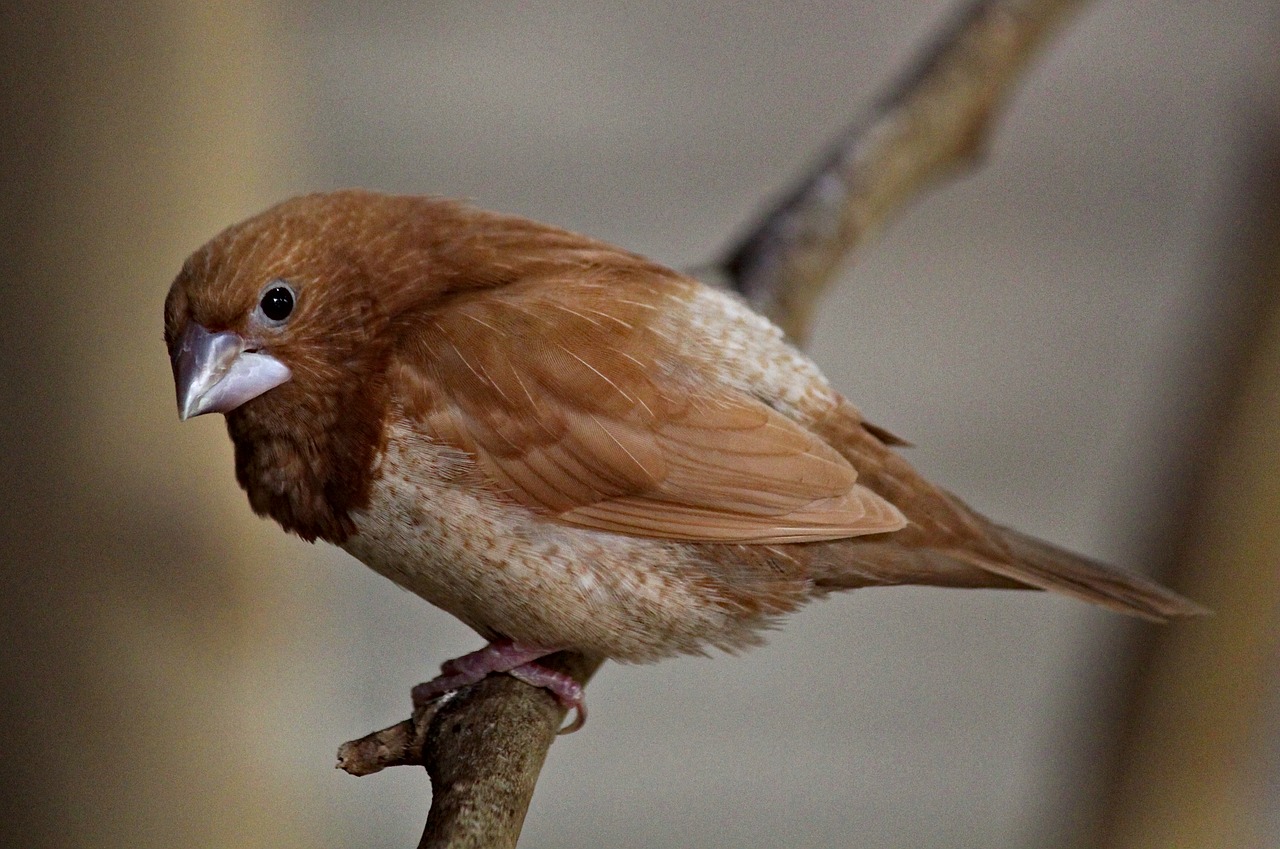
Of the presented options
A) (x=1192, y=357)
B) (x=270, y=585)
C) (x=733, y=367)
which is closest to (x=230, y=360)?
(x=733, y=367)

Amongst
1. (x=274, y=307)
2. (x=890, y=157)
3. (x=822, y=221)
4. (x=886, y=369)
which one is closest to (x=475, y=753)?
(x=274, y=307)

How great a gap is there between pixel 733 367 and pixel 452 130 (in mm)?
2090

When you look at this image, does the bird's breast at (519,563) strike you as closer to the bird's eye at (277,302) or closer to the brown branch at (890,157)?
the bird's eye at (277,302)

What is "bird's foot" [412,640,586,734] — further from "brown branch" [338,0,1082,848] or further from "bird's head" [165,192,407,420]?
"bird's head" [165,192,407,420]

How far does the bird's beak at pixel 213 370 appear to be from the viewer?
1.14m

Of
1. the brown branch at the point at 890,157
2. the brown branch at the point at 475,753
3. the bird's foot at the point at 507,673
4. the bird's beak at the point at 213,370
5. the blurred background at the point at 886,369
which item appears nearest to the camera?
the brown branch at the point at 475,753

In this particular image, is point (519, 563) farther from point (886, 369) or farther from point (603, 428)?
point (886, 369)

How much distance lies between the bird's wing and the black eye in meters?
0.11

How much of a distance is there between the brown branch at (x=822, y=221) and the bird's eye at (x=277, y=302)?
0.38m

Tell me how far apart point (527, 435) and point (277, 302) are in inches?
10.0

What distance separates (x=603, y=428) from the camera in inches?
48.1

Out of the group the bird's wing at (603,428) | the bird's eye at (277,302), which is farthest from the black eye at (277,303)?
the bird's wing at (603,428)

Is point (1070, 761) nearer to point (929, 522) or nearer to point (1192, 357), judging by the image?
point (1192, 357)

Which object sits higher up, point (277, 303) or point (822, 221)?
point (822, 221)
